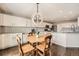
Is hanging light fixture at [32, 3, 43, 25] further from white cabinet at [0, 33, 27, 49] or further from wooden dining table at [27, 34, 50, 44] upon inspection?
white cabinet at [0, 33, 27, 49]

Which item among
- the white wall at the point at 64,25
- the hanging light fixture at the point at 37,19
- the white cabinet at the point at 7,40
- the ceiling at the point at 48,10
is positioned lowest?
the white cabinet at the point at 7,40

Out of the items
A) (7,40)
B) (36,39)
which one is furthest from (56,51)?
(7,40)

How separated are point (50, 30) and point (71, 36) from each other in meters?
0.38

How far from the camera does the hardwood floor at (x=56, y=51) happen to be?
72.2 inches

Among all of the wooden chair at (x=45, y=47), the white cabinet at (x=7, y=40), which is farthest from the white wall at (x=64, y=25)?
the white cabinet at (x=7, y=40)

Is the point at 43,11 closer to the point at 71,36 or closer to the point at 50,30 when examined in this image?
the point at 50,30

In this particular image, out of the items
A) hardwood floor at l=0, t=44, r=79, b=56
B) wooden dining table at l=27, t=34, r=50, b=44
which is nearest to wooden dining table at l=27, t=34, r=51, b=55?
wooden dining table at l=27, t=34, r=50, b=44

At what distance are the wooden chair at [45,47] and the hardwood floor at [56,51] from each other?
0.09 meters

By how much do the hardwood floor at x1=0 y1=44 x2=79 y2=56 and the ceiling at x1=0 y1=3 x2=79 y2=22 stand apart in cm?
49

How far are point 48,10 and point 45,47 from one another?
653 millimetres

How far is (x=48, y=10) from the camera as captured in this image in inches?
73.5

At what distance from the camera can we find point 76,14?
1829mm

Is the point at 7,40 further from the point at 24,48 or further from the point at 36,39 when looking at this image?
the point at 36,39

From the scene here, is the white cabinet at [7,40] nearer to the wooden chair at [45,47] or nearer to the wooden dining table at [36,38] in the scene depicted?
the wooden dining table at [36,38]
